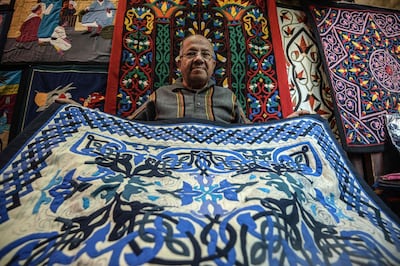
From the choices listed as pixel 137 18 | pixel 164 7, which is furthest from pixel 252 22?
pixel 137 18

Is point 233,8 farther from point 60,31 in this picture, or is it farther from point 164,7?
point 60,31

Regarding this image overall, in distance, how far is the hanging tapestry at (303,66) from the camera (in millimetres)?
1400

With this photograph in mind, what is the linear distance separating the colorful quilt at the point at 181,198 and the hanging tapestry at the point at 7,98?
61 cm

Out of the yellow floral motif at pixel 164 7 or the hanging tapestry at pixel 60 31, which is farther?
the yellow floral motif at pixel 164 7

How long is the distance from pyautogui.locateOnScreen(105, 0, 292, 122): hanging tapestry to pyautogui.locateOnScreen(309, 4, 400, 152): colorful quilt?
298 mm

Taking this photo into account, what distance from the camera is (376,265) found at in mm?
433

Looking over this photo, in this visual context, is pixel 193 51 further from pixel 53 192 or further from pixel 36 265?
pixel 36 265

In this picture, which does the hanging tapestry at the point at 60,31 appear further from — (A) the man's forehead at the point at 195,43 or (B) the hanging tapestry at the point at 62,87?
(A) the man's forehead at the point at 195,43

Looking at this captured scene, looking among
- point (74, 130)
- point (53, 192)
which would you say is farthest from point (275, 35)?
point (53, 192)

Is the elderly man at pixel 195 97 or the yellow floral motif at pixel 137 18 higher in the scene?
the yellow floral motif at pixel 137 18

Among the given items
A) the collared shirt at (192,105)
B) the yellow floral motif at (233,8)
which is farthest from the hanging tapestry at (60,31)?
the yellow floral motif at (233,8)

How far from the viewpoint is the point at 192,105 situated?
3.74ft

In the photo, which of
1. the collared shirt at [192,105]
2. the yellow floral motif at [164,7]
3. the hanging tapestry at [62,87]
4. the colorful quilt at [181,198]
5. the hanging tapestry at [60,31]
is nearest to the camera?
the colorful quilt at [181,198]

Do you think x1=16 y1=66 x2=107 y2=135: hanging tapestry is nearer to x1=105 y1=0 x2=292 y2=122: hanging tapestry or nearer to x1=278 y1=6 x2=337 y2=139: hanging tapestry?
x1=105 y1=0 x2=292 y2=122: hanging tapestry
